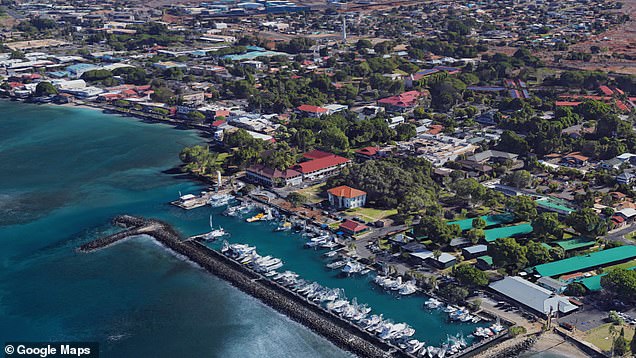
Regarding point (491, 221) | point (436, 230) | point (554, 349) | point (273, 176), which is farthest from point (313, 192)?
point (554, 349)

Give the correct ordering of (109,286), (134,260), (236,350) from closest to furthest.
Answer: (236,350) < (109,286) < (134,260)

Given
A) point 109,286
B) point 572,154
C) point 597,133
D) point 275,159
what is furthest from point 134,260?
point 597,133

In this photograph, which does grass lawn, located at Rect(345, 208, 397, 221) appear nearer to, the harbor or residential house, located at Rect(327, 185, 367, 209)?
residential house, located at Rect(327, 185, 367, 209)

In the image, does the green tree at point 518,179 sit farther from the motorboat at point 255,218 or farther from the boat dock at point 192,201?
the boat dock at point 192,201

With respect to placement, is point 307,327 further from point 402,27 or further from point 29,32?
point 29,32

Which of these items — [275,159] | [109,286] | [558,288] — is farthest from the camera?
[275,159]

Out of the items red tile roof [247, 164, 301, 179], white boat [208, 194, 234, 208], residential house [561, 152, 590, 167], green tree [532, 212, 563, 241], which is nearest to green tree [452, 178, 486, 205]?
green tree [532, 212, 563, 241]
